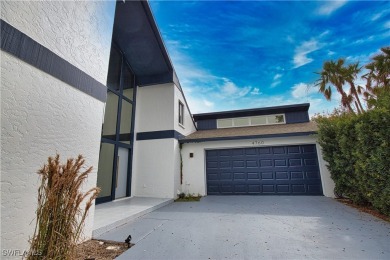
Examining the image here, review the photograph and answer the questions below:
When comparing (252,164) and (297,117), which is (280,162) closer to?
(252,164)

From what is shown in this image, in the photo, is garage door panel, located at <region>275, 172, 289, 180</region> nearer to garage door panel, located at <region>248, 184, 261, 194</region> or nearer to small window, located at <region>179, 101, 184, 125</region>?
garage door panel, located at <region>248, 184, 261, 194</region>

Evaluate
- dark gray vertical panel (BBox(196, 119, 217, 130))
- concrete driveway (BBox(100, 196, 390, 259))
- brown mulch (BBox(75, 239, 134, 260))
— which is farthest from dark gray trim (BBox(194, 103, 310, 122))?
brown mulch (BBox(75, 239, 134, 260))

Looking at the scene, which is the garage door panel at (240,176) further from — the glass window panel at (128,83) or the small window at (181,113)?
the glass window panel at (128,83)

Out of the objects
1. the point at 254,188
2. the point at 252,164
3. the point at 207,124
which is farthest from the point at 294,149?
the point at 207,124

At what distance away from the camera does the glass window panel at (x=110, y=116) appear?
7340 mm

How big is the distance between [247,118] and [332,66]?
7073mm

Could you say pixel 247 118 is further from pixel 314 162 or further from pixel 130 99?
pixel 130 99

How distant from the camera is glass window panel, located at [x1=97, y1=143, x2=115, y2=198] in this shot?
6914 millimetres

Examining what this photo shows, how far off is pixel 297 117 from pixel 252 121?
285 centimetres

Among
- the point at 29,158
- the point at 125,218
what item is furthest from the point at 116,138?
the point at 29,158

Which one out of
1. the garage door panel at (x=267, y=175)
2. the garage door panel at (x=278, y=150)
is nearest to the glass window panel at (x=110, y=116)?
the garage door panel at (x=267, y=175)

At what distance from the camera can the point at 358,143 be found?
5172 mm

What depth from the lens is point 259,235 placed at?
3664 mm

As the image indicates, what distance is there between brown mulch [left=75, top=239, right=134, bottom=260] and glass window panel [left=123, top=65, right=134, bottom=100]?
6893 millimetres
